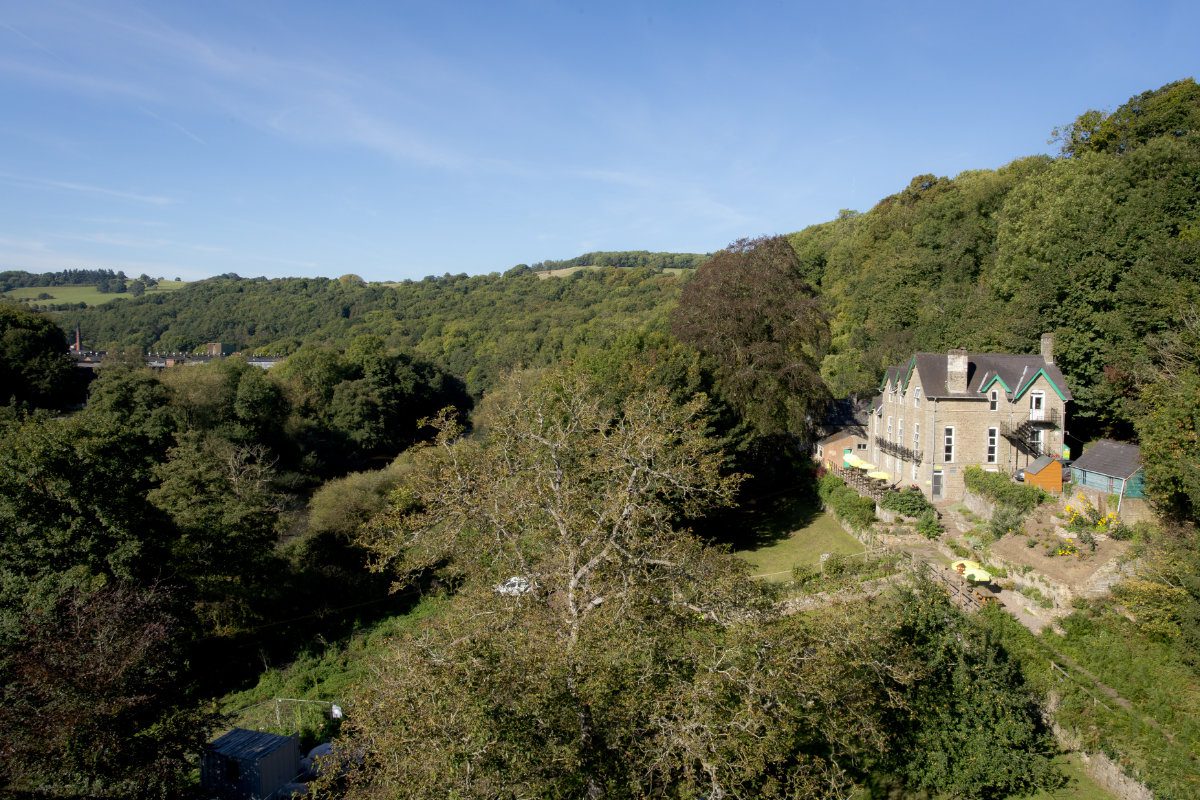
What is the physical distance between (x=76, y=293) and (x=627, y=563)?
164m

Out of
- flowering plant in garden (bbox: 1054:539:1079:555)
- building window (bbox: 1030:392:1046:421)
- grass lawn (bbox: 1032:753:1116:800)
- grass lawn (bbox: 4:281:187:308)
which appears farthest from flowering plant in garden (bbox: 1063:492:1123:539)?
grass lawn (bbox: 4:281:187:308)

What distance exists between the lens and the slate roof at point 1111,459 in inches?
826

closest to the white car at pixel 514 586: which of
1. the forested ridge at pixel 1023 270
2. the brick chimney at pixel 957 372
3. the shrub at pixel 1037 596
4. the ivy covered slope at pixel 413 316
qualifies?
the shrub at pixel 1037 596

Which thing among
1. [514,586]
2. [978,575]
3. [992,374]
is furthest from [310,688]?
[992,374]

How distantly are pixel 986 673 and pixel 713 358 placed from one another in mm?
18932

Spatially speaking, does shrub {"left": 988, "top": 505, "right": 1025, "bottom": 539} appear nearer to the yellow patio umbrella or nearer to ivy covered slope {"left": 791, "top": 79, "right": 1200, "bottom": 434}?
the yellow patio umbrella

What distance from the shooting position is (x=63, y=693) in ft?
35.4

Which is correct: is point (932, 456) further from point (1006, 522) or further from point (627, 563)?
point (627, 563)

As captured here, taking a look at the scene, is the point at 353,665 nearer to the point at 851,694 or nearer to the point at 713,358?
the point at 851,694

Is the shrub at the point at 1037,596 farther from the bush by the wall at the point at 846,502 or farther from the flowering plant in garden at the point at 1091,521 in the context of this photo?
the bush by the wall at the point at 846,502

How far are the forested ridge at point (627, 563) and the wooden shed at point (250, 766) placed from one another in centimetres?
57

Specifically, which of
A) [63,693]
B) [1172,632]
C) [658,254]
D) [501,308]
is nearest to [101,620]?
[63,693]

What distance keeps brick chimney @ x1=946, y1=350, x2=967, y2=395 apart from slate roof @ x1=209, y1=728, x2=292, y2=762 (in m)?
24.8

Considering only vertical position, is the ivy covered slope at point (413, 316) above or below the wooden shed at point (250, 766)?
above
